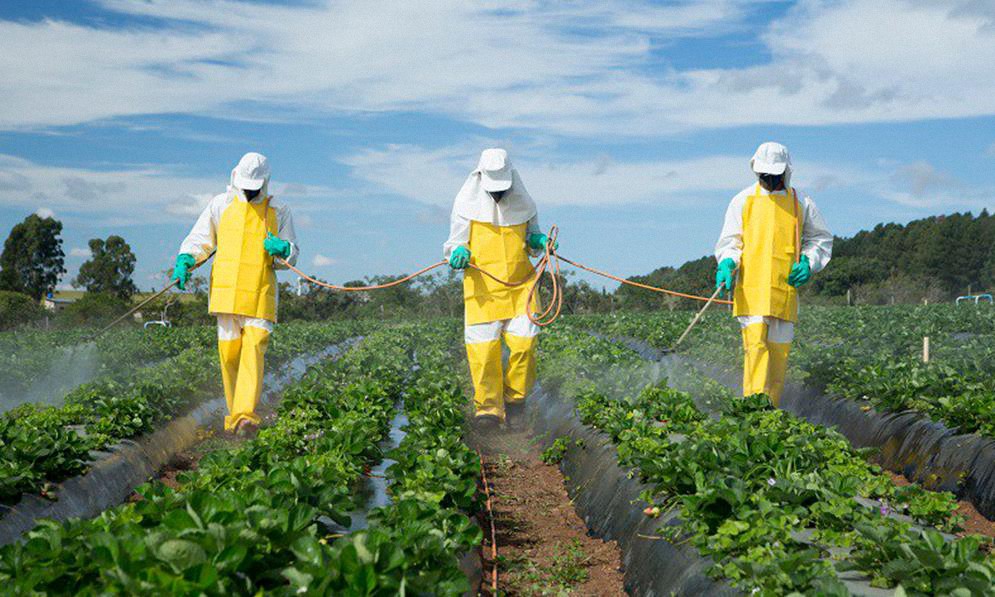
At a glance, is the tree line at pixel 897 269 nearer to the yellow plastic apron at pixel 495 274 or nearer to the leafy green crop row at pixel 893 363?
the leafy green crop row at pixel 893 363

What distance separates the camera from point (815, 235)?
324 inches

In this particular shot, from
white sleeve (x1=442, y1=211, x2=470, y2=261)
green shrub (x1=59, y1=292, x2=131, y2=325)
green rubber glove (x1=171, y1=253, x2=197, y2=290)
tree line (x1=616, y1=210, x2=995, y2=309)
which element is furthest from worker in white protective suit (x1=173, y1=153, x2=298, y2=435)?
tree line (x1=616, y1=210, x2=995, y2=309)

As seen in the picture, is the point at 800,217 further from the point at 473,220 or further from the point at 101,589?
the point at 101,589

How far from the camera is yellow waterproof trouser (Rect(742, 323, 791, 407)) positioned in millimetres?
7848

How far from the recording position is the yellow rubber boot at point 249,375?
325 inches

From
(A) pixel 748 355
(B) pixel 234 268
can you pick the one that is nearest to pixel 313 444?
(B) pixel 234 268

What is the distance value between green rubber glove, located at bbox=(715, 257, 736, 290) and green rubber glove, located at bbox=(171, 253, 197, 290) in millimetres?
4361

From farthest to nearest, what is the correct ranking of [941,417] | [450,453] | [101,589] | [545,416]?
[545,416]
[941,417]
[450,453]
[101,589]

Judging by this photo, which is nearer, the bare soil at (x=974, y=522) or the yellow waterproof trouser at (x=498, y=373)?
the bare soil at (x=974, y=522)

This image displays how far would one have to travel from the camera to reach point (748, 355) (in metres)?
7.98

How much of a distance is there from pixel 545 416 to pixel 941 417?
398cm

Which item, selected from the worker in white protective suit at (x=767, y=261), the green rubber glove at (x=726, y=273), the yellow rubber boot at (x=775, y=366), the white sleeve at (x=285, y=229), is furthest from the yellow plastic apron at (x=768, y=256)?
the white sleeve at (x=285, y=229)

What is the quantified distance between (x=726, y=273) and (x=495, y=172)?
2083mm

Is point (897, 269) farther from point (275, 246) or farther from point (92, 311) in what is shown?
point (275, 246)
